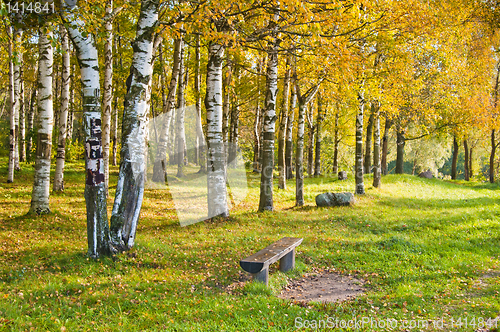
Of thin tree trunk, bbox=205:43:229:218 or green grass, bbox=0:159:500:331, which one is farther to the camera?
thin tree trunk, bbox=205:43:229:218

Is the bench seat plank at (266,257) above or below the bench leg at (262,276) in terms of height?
above

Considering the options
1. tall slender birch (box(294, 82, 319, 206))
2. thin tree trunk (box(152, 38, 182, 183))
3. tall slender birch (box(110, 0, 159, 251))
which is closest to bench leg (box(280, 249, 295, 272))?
tall slender birch (box(110, 0, 159, 251))

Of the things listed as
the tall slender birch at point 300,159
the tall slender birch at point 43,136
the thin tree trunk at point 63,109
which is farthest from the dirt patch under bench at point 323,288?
the thin tree trunk at point 63,109

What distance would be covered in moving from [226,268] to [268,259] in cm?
157

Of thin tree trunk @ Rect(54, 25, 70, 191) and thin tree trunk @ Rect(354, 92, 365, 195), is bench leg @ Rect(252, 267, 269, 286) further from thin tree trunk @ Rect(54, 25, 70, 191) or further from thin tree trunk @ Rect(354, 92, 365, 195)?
thin tree trunk @ Rect(354, 92, 365, 195)

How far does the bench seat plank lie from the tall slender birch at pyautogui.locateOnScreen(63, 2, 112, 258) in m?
3.04

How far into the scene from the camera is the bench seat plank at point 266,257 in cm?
594

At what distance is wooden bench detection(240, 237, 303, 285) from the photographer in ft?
19.5

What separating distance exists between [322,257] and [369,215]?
584 cm

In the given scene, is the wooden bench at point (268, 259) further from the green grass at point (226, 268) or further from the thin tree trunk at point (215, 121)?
the thin tree trunk at point (215, 121)

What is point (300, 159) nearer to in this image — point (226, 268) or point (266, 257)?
point (226, 268)

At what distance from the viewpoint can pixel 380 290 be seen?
6.64 meters

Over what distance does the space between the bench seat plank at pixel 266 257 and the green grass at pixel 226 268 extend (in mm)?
425

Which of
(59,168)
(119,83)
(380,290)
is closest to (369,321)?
(380,290)
